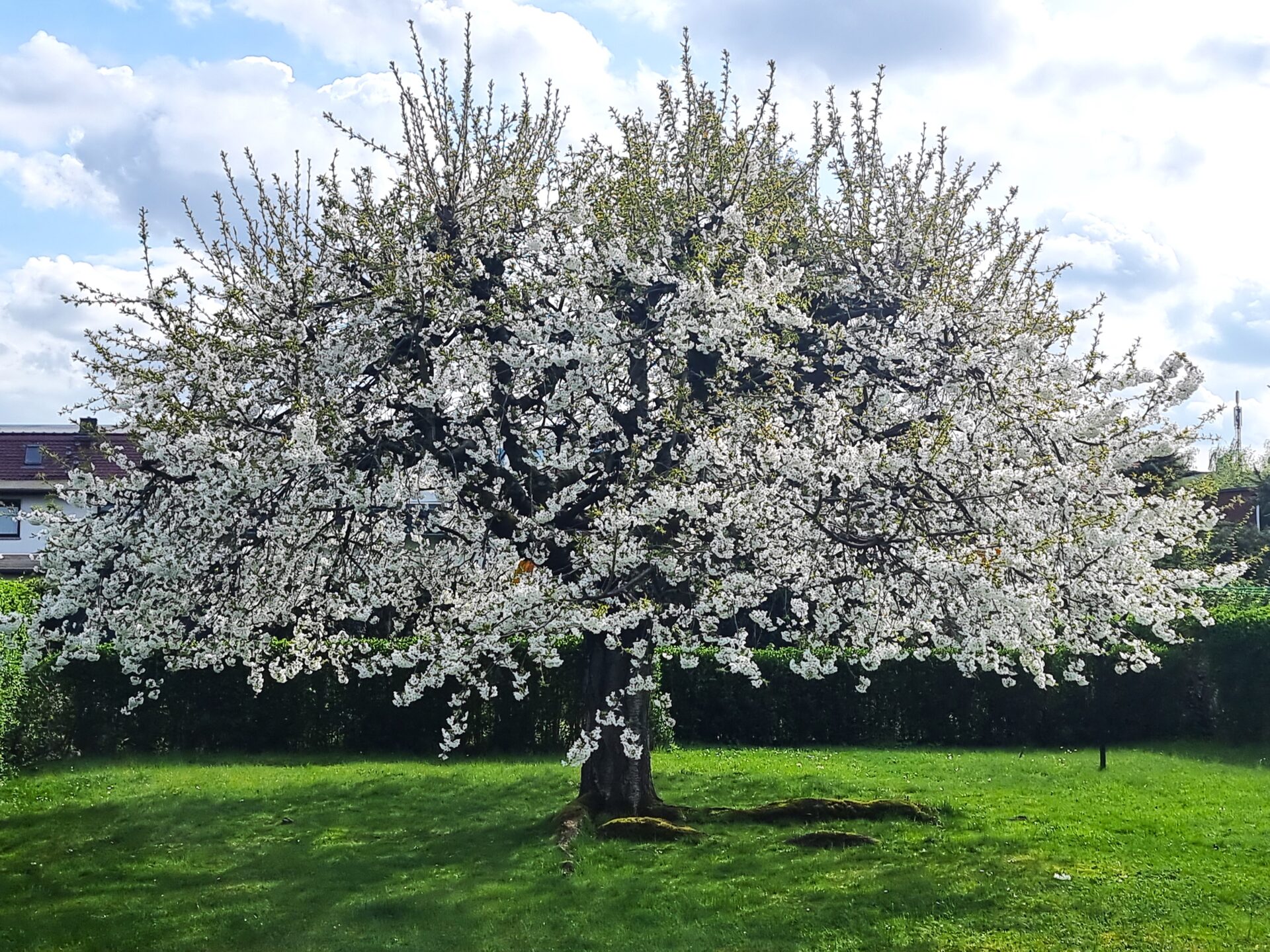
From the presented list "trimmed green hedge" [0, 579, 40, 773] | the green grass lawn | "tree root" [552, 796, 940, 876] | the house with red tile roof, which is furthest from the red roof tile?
"tree root" [552, 796, 940, 876]

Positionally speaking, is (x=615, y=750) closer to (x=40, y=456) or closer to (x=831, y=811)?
(x=831, y=811)

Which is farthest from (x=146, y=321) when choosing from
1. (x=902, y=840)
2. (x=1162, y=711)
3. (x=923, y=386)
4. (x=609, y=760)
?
(x=1162, y=711)

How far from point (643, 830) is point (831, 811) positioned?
7.37ft

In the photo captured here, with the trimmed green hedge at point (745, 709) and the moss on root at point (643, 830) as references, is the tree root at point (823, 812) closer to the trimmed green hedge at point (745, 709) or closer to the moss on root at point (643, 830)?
the moss on root at point (643, 830)

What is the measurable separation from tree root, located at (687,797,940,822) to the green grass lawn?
0.24m

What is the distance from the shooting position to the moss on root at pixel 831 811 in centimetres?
1231

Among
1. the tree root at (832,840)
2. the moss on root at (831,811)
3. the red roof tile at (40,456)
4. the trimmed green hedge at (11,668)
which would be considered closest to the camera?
the tree root at (832,840)

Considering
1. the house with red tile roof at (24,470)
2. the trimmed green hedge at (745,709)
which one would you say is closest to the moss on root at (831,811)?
the trimmed green hedge at (745,709)

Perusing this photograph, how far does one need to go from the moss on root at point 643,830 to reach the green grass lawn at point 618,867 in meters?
0.23

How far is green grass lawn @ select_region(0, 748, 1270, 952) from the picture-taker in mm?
8977

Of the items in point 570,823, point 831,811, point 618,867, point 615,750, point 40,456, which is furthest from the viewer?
point 40,456

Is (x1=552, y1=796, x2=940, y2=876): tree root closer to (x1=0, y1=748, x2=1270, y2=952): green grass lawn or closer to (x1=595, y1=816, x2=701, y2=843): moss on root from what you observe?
(x1=595, y1=816, x2=701, y2=843): moss on root

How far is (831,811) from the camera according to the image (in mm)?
12312

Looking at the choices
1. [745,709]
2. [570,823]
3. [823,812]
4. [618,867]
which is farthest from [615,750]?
[745,709]
